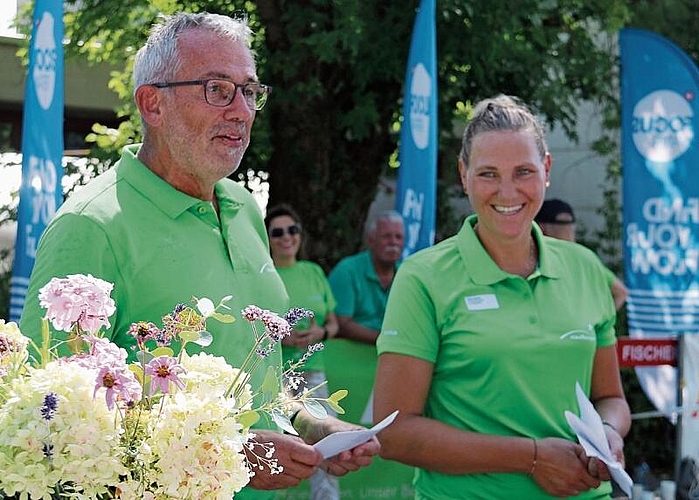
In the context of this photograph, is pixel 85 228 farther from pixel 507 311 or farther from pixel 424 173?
pixel 424 173

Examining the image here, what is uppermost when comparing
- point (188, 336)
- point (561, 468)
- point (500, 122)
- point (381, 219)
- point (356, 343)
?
point (500, 122)

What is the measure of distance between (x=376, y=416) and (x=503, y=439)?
357mm

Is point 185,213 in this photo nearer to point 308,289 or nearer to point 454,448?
point 454,448

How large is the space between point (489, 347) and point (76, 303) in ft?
5.25

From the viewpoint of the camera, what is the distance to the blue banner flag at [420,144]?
22.0ft

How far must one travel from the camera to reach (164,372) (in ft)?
5.31

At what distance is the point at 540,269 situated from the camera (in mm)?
3256

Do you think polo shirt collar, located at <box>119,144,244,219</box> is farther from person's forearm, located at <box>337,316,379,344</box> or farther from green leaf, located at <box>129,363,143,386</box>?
person's forearm, located at <box>337,316,379,344</box>

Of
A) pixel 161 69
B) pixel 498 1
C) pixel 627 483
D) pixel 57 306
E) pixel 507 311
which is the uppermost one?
pixel 498 1

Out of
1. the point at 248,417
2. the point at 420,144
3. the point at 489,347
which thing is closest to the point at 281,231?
the point at 420,144

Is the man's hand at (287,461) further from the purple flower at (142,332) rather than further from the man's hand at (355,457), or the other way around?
the purple flower at (142,332)

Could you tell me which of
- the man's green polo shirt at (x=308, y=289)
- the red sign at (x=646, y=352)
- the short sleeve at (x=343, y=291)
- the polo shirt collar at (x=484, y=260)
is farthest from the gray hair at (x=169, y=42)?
the short sleeve at (x=343, y=291)

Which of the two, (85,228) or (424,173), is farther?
(424,173)

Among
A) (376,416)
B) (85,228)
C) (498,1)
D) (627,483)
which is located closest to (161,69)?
(85,228)
